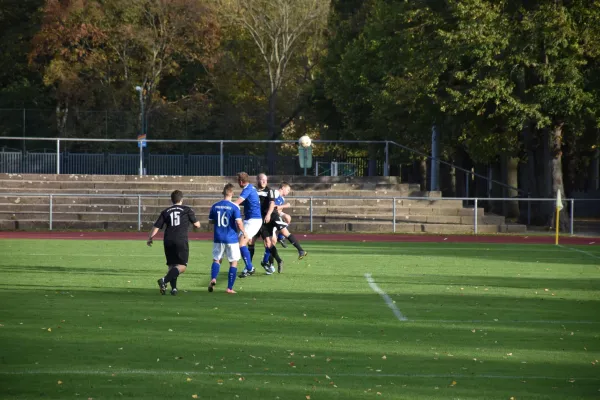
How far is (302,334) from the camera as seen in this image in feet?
43.0

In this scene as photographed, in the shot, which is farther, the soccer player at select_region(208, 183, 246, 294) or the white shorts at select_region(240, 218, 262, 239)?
the white shorts at select_region(240, 218, 262, 239)

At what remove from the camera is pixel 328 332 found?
1334cm

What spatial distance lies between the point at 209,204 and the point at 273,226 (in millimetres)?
18721

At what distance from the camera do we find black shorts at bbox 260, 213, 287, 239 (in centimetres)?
2170

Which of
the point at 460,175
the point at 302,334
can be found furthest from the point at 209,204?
the point at 302,334

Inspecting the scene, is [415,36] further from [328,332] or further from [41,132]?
[328,332]

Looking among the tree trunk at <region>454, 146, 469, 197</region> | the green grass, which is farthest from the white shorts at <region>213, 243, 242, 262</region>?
the tree trunk at <region>454, 146, 469, 197</region>

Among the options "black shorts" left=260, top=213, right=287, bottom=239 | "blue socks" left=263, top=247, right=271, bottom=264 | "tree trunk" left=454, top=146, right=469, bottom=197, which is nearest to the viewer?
"blue socks" left=263, top=247, right=271, bottom=264

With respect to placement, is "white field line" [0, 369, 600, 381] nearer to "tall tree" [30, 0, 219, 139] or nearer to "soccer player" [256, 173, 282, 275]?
"soccer player" [256, 173, 282, 275]

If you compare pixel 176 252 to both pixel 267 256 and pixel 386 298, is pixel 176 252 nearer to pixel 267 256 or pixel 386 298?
pixel 386 298

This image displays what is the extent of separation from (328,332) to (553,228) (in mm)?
28415

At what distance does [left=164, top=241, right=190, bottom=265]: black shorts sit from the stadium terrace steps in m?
21.4

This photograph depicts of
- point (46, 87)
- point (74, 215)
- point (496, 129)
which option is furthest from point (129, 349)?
point (46, 87)

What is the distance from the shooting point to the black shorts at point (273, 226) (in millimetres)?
21703
